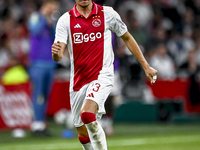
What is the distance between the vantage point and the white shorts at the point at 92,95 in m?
5.08

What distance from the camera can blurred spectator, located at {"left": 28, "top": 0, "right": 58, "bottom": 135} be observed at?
8.90 m

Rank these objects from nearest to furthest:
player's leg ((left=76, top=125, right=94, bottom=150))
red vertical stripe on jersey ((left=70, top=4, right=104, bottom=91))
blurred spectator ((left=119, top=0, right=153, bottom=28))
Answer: red vertical stripe on jersey ((left=70, top=4, right=104, bottom=91)), player's leg ((left=76, top=125, right=94, bottom=150)), blurred spectator ((left=119, top=0, right=153, bottom=28))

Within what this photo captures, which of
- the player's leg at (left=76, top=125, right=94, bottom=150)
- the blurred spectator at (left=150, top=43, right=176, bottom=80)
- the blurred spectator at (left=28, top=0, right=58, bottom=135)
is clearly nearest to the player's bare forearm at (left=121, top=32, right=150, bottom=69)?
the player's leg at (left=76, top=125, right=94, bottom=150)

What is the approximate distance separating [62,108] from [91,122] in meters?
6.44

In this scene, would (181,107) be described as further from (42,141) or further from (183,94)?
(42,141)

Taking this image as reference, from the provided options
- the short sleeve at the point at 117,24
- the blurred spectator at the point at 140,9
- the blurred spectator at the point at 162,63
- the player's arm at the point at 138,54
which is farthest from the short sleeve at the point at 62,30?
the blurred spectator at the point at 140,9

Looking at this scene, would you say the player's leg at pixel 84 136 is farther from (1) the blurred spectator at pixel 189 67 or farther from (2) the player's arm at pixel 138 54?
(1) the blurred spectator at pixel 189 67

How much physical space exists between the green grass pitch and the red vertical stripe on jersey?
2.36m

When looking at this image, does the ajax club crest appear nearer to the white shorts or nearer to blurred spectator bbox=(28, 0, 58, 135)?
the white shorts

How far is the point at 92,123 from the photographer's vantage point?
193 inches

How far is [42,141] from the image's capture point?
8.28 m

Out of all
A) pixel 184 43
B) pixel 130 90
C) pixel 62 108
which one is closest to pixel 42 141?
pixel 62 108

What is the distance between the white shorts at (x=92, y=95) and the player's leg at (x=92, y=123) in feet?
0.26

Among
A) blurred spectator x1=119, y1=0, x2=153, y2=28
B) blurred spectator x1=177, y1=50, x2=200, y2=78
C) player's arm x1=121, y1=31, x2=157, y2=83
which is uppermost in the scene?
blurred spectator x1=119, y1=0, x2=153, y2=28
